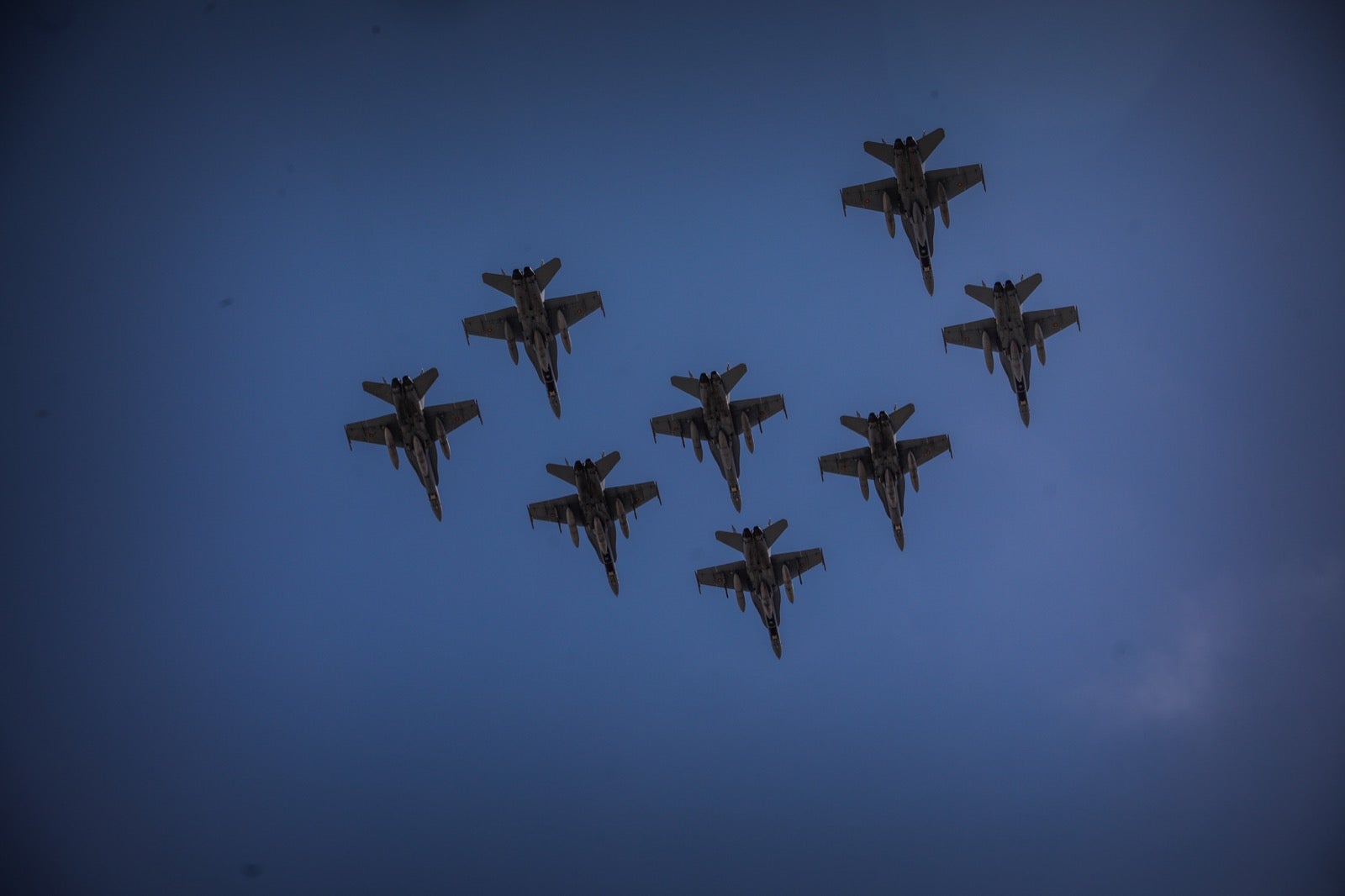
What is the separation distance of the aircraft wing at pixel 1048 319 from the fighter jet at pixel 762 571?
13.9 m

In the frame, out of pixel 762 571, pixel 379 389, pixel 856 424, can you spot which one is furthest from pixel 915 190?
pixel 379 389

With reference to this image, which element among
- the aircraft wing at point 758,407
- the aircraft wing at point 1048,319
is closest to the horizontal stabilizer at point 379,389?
the aircraft wing at point 758,407

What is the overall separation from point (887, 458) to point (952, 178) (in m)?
12.4

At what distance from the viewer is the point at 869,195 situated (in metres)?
41.1

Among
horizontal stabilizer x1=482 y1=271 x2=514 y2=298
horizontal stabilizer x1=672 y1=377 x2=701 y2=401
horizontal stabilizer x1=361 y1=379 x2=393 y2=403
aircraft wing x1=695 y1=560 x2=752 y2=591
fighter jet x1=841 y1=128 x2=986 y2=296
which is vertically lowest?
aircraft wing x1=695 y1=560 x2=752 y2=591

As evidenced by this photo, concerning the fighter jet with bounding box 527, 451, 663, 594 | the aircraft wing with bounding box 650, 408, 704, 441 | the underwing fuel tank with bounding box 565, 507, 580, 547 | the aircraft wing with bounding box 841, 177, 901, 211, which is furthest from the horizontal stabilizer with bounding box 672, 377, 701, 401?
the aircraft wing with bounding box 841, 177, 901, 211

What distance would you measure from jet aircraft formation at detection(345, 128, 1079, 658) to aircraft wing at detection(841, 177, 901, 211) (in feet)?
0.14

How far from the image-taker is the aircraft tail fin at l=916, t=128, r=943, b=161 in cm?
3731

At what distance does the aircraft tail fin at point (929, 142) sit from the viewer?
122 ft

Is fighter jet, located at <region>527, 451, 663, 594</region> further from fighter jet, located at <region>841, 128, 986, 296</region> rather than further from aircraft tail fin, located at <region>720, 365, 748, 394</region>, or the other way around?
fighter jet, located at <region>841, 128, 986, 296</region>

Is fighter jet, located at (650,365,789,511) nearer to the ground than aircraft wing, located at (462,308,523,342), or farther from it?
nearer to the ground

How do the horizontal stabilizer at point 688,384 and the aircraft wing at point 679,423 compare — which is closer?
the horizontal stabilizer at point 688,384

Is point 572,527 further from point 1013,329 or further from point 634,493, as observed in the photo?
point 1013,329

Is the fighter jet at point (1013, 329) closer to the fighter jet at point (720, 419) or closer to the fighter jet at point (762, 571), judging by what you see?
the fighter jet at point (720, 419)
